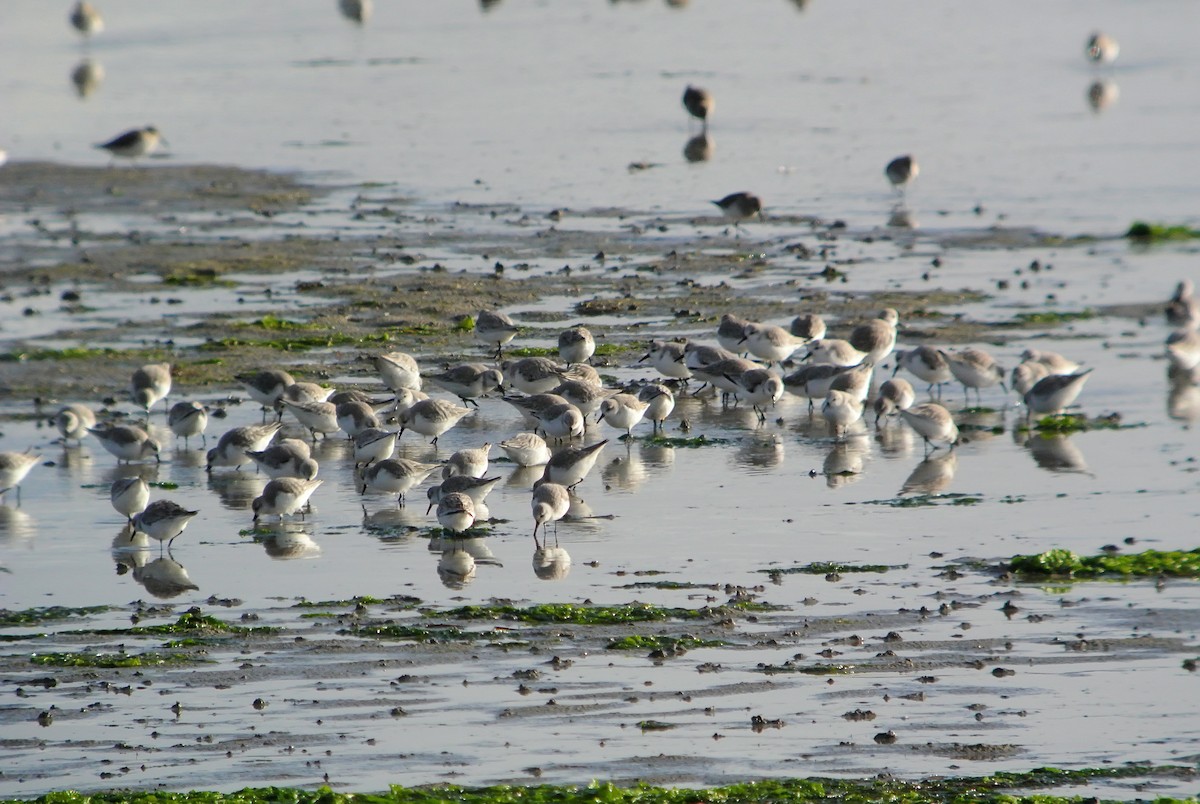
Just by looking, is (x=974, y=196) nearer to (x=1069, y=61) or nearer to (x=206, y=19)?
(x=1069, y=61)

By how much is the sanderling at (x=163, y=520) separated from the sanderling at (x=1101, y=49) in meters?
33.7

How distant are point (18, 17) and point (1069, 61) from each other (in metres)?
36.0

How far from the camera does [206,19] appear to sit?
58312 mm

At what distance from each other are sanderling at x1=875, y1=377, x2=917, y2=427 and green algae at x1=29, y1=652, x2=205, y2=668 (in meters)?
7.94

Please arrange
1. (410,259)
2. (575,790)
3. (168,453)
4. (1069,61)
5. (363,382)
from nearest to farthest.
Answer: (575,790) → (168,453) → (363,382) → (410,259) → (1069,61)

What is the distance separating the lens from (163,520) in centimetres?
1297

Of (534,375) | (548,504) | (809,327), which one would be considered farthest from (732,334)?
(548,504)

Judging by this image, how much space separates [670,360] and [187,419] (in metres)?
4.63

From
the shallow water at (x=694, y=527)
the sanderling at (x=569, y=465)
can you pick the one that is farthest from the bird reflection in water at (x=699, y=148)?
the sanderling at (x=569, y=465)

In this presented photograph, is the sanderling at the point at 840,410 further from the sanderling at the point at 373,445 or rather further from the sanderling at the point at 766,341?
the sanderling at the point at 373,445

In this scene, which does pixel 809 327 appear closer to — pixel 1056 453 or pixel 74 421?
pixel 1056 453

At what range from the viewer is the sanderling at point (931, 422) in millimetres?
15414

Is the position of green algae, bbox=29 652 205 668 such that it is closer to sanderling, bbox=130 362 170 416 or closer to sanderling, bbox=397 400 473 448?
sanderling, bbox=397 400 473 448

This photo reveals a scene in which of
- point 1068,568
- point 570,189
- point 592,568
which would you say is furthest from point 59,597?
point 570,189
